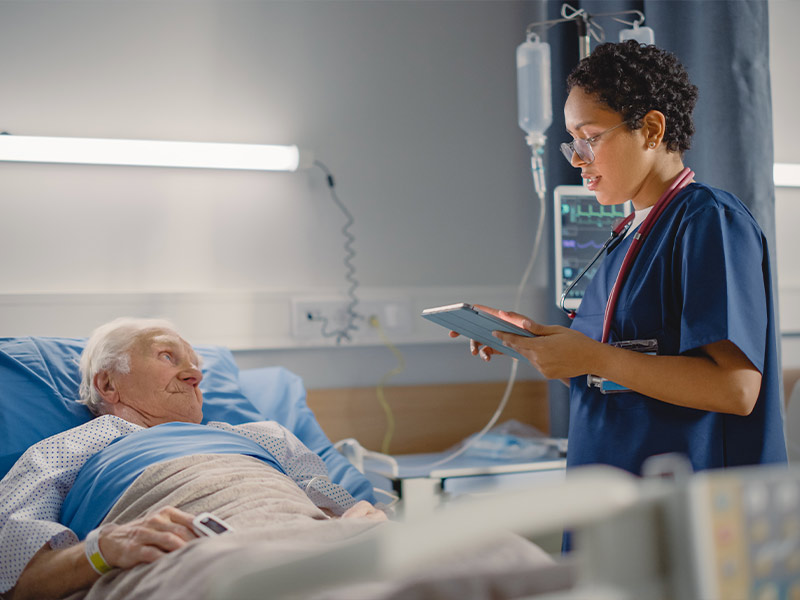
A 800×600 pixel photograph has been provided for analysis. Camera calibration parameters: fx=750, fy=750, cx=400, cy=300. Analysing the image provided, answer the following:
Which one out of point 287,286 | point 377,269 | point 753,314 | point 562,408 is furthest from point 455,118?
point 753,314

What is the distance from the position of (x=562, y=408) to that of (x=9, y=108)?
194 centimetres

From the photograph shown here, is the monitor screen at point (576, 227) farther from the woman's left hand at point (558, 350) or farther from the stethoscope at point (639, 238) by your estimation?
the woman's left hand at point (558, 350)

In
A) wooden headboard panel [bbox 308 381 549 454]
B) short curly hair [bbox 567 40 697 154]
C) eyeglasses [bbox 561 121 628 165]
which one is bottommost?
wooden headboard panel [bbox 308 381 549 454]

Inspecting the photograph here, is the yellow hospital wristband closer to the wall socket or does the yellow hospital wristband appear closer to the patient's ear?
the patient's ear

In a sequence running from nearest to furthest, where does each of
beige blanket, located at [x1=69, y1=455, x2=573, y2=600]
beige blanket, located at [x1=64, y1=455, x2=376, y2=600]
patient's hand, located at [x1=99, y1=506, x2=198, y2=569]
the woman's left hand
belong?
beige blanket, located at [x1=69, y1=455, x2=573, y2=600]
beige blanket, located at [x1=64, y1=455, x2=376, y2=600]
patient's hand, located at [x1=99, y1=506, x2=198, y2=569]
the woman's left hand

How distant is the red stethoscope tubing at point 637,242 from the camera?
4.47 feet

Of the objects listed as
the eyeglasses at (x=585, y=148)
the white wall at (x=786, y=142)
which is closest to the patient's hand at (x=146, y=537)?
the eyeglasses at (x=585, y=148)

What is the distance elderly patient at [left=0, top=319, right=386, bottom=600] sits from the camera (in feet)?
3.96

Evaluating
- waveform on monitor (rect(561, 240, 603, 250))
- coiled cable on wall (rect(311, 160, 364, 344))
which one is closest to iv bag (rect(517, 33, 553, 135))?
waveform on monitor (rect(561, 240, 603, 250))

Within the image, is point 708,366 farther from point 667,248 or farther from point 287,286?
point 287,286

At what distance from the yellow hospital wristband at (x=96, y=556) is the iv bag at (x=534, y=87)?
5.36ft

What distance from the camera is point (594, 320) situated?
1.45 meters

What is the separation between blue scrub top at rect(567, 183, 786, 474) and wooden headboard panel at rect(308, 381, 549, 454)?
1.16 meters

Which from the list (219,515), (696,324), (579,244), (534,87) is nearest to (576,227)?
(579,244)
